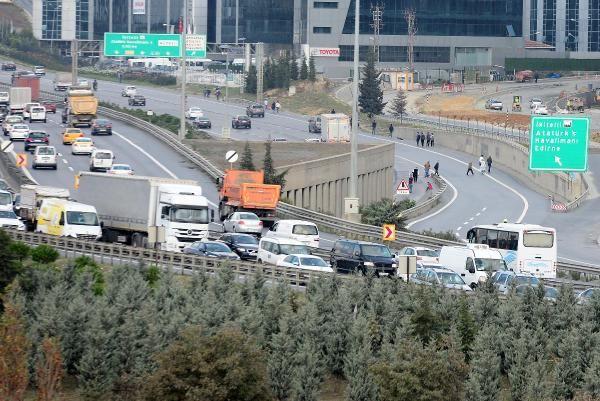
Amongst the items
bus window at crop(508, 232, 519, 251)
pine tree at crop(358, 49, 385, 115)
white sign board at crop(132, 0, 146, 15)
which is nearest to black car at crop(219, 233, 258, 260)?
bus window at crop(508, 232, 519, 251)

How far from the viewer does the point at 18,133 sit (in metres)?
92.8

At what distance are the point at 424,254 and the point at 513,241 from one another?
145 inches

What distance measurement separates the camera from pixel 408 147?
12062cm

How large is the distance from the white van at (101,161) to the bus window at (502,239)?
94.7 ft

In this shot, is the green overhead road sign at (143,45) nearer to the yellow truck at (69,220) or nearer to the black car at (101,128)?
the black car at (101,128)

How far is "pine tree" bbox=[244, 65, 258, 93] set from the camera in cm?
16175

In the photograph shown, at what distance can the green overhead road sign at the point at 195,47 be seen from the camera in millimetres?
121938

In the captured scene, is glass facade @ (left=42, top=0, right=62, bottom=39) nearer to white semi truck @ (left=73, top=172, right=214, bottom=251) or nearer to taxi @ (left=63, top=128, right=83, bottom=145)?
taxi @ (left=63, top=128, right=83, bottom=145)

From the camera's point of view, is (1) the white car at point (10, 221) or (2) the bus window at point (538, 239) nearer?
(2) the bus window at point (538, 239)

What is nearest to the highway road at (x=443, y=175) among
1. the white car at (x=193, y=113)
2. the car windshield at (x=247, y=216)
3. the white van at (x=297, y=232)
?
the white car at (x=193, y=113)

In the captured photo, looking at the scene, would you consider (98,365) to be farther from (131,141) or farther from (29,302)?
(131,141)

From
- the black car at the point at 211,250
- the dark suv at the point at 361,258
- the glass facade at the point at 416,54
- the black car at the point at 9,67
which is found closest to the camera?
the dark suv at the point at 361,258

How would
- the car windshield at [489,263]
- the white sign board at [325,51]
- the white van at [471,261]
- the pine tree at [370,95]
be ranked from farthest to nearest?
the white sign board at [325,51] → the pine tree at [370,95] → the car windshield at [489,263] → the white van at [471,261]

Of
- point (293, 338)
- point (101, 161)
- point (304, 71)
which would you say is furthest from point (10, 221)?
point (304, 71)
